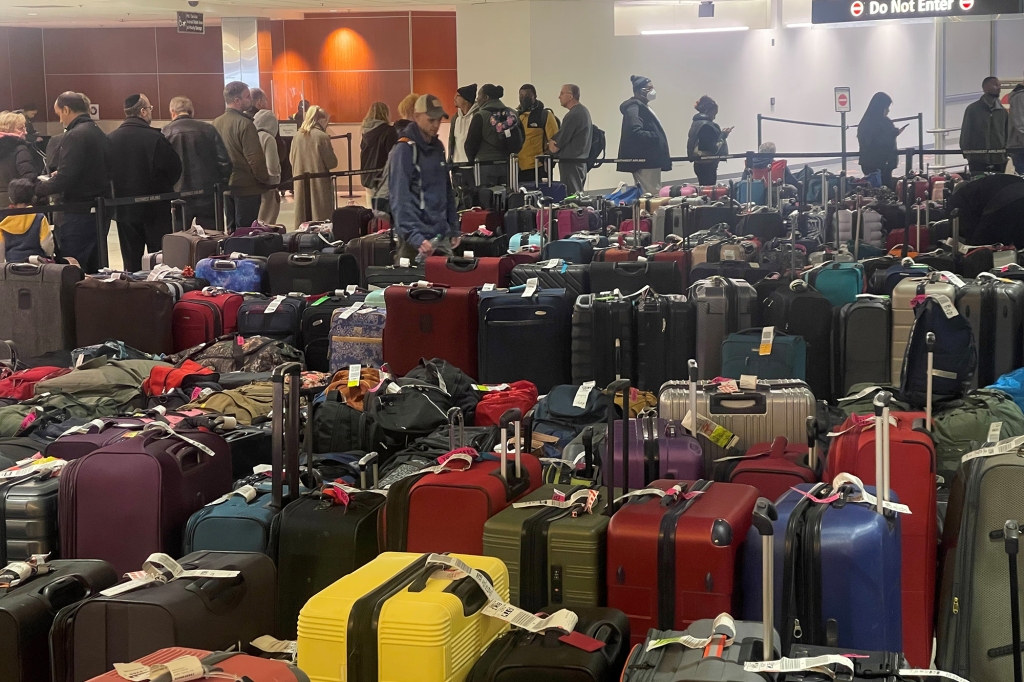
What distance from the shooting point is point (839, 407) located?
448 cm

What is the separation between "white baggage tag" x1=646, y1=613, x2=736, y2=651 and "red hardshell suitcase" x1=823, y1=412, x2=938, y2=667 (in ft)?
3.18

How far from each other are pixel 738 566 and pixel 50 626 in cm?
170

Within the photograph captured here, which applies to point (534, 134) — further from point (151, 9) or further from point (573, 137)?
point (151, 9)

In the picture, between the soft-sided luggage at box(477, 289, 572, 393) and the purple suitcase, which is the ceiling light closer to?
the soft-sided luggage at box(477, 289, 572, 393)

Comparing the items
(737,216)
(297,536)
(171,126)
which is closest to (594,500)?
(297,536)

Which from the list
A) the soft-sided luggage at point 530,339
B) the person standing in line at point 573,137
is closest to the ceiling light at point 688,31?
the person standing in line at point 573,137

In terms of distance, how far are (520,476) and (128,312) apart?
348 cm

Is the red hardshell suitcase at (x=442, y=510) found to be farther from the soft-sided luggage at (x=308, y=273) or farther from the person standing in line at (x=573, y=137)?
the person standing in line at (x=573, y=137)

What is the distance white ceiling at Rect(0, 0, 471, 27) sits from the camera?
18.0 metres

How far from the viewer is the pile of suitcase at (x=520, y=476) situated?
8.31 feet

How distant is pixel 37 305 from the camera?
249 inches

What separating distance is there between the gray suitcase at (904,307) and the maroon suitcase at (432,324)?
201 centimetres

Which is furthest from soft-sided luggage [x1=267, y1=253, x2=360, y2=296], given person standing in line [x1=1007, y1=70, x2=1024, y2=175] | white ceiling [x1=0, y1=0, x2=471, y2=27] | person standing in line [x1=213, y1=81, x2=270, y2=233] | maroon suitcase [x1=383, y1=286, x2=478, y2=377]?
white ceiling [x1=0, y1=0, x2=471, y2=27]

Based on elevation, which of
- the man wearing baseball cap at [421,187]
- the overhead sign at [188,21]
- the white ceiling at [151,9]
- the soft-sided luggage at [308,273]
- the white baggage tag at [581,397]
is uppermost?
the white ceiling at [151,9]
